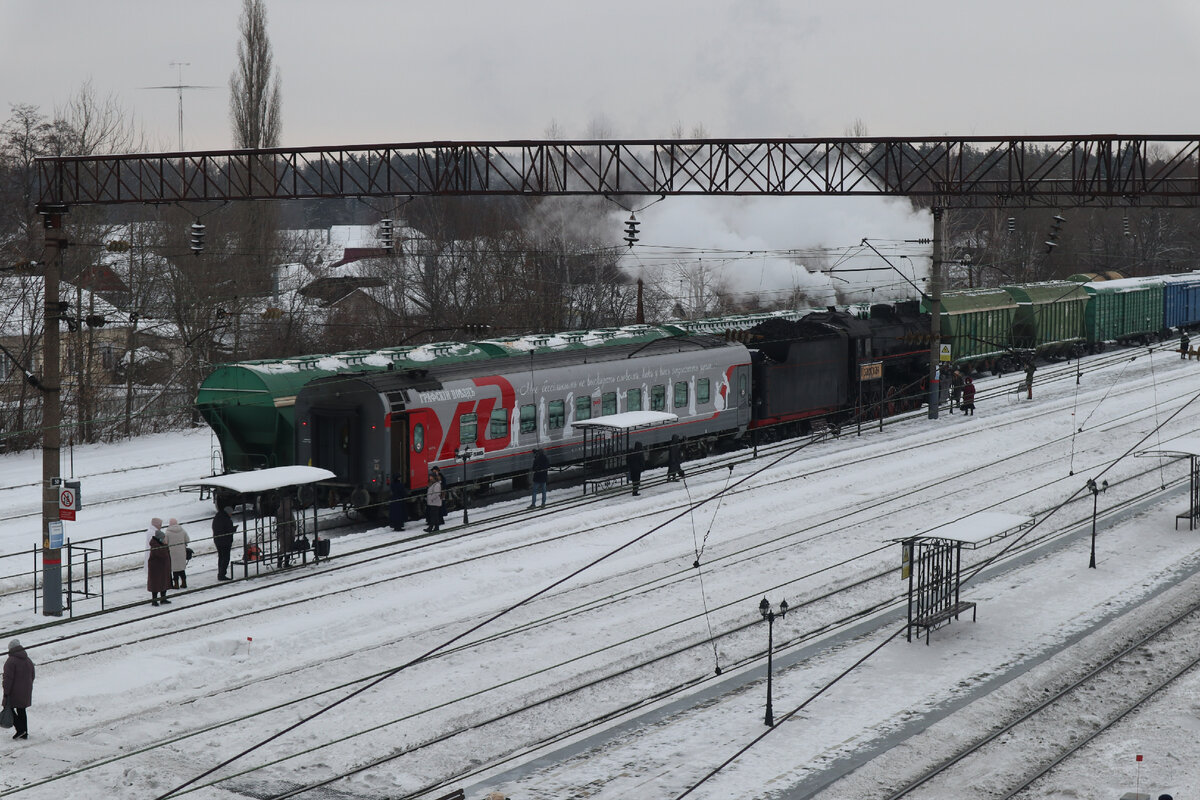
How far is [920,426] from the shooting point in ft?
142

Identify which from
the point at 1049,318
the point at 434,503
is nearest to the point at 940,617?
the point at 434,503

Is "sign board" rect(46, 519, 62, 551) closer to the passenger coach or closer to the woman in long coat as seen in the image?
the woman in long coat

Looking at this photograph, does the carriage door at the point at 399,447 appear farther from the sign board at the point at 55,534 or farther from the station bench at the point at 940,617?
the station bench at the point at 940,617

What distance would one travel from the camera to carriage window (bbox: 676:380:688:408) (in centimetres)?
3631

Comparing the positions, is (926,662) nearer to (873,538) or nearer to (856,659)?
(856,659)

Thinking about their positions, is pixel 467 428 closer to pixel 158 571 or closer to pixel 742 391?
pixel 158 571

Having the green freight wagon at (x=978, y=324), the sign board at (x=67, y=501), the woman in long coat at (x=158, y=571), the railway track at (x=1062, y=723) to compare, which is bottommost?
the railway track at (x=1062, y=723)

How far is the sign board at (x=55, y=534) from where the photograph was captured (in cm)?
2142

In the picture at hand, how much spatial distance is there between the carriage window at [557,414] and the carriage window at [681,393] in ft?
15.5

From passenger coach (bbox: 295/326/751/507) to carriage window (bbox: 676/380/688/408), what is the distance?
28mm

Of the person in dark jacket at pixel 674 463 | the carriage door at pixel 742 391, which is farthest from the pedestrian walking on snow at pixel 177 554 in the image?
the carriage door at pixel 742 391

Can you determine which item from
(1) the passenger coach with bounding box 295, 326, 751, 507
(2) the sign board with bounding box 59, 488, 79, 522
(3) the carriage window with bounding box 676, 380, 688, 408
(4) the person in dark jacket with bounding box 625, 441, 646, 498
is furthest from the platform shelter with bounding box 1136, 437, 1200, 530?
(2) the sign board with bounding box 59, 488, 79, 522

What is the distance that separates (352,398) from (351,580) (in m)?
5.80

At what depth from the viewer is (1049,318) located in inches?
2274
